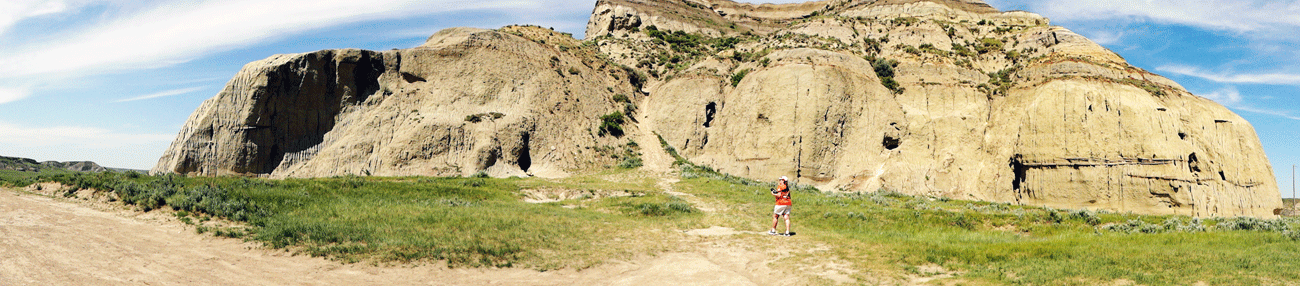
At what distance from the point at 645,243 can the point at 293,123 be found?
3253cm

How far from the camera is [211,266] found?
36.6 feet

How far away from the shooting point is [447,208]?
63.0ft

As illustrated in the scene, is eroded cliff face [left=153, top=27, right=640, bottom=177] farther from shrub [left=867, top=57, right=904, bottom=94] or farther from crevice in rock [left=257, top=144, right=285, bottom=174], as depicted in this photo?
shrub [left=867, top=57, right=904, bottom=94]

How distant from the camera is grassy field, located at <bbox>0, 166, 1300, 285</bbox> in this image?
10625 millimetres

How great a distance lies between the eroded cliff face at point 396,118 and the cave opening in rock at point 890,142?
58.7 feet

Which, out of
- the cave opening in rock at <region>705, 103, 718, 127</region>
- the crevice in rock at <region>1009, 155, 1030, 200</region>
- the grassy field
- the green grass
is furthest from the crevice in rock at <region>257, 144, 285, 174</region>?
the crevice in rock at <region>1009, 155, 1030, 200</region>

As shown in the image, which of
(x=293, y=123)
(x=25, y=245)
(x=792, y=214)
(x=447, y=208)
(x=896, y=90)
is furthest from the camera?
(x=896, y=90)

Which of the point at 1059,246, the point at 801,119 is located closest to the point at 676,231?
the point at 1059,246

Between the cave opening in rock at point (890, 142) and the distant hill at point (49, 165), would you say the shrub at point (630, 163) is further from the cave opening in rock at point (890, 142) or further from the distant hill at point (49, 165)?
the distant hill at point (49, 165)

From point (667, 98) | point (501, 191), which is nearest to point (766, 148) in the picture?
point (667, 98)

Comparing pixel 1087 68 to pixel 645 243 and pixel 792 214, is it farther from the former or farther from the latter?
pixel 645 243

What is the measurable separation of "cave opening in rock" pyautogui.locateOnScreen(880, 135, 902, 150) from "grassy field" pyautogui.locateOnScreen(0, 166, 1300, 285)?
17944 mm

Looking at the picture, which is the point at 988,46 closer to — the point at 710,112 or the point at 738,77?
the point at 738,77

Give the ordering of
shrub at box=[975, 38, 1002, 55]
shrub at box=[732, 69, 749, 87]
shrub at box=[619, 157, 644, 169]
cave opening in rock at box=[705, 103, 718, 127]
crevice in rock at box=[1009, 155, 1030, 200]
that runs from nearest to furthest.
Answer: crevice in rock at box=[1009, 155, 1030, 200], shrub at box=[619, 157, 644, 169], cave opening in rock at box=[705, 103, 718, 127], shrub at box=[732, 69, 749, 87], shrub at box=[975, 38, 1002, 55]
